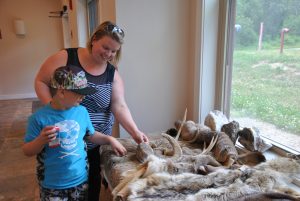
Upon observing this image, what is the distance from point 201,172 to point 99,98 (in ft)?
1.99

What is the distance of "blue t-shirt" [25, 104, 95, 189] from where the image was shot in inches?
43.1

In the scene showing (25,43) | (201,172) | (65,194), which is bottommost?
(65,194)

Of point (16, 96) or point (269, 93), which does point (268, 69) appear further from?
point (16, 96)

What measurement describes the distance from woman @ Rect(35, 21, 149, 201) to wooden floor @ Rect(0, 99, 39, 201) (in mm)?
1143

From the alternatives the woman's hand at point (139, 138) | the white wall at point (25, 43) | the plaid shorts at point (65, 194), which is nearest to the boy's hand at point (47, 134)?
the plaid shorts at point (65, 194)

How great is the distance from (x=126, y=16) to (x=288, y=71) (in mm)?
967

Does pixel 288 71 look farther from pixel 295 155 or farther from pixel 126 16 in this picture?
pixel 126 16

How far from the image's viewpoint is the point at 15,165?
9.02ft

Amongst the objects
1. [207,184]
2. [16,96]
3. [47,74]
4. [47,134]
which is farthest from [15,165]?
[16,96]

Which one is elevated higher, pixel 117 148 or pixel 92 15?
pixel 92 15

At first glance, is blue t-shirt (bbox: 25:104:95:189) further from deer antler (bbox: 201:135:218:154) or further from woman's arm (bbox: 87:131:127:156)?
deer antler (bbox: 201:135:218:154)

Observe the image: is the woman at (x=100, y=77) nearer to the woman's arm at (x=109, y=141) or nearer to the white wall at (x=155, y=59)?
the woman's arm at (x=109, y=141)

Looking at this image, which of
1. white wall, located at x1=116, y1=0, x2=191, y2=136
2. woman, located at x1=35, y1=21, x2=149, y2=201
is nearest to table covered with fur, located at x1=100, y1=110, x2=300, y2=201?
woman, located at x1=35, y1=21, x2=149, y2=201

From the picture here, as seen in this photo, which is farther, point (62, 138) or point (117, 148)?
point (117, 148)
